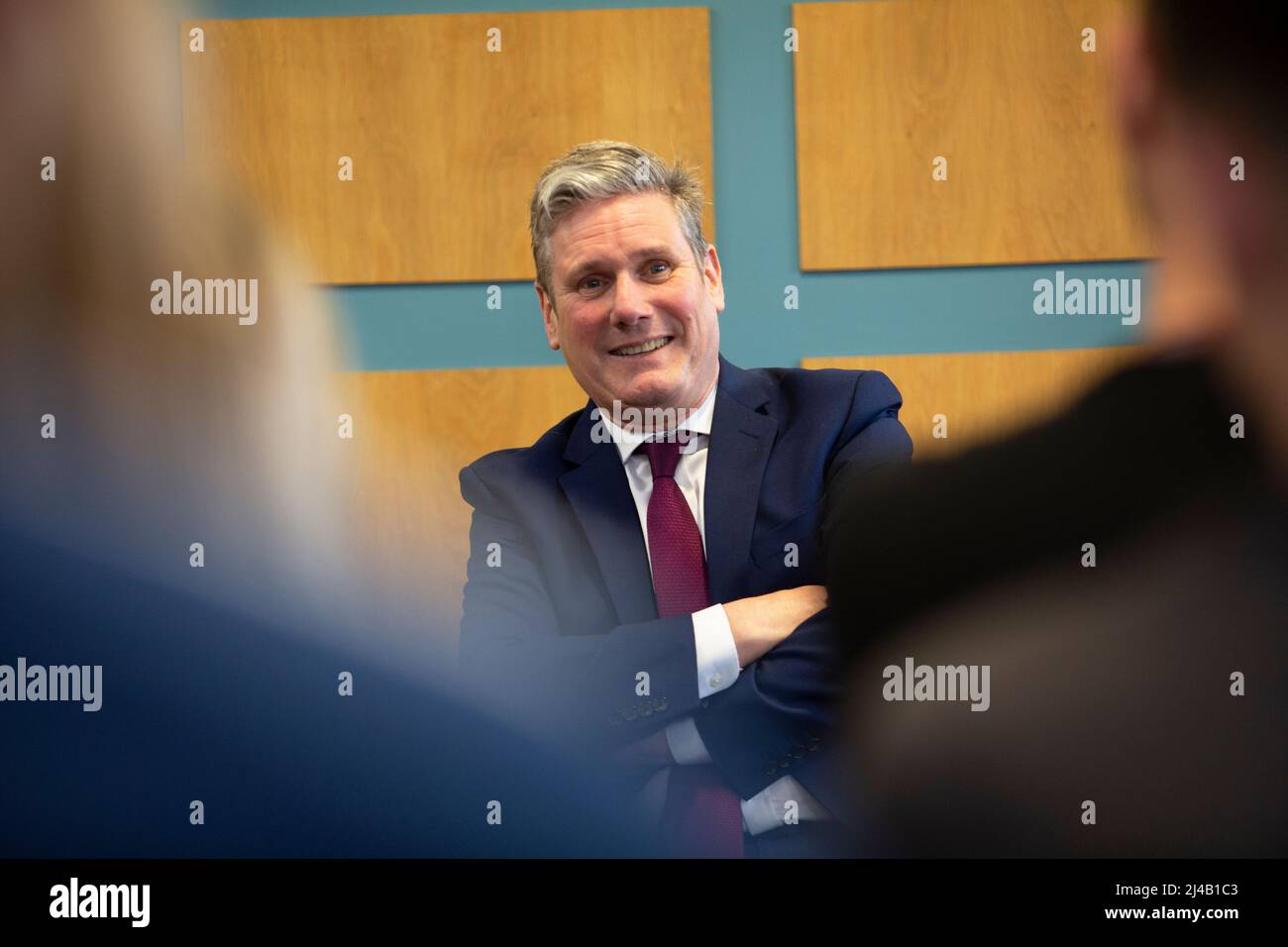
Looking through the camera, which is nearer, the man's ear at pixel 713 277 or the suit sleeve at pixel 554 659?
the suit sleeve at pixel 554 659

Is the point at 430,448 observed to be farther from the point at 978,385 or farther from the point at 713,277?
the point at 978,385

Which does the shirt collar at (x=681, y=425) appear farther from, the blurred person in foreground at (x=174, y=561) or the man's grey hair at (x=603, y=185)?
the blurred person in foreground at (x=174, y=561)

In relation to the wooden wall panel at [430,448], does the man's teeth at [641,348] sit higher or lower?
higher

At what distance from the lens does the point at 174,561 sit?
185 centimetres

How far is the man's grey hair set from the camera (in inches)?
72.6

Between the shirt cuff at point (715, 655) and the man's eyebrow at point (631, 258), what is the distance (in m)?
0.57

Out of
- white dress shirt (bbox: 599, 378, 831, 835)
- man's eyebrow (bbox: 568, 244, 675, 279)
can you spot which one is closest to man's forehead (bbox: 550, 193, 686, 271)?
man's eyebrow (bbox: 568, 244, 675, 279)

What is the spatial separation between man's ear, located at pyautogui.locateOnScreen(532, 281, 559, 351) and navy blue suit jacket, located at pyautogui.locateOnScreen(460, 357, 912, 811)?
132 millimetres

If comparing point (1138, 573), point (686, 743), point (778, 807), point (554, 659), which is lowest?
point (778, 807)

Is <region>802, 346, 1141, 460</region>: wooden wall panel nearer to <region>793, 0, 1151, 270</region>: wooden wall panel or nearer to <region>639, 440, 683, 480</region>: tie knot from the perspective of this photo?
<region>793, 0, 1151, 270</region>: wooden wall panel

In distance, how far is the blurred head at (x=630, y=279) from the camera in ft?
5.96

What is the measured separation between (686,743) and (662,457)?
44 centimetres

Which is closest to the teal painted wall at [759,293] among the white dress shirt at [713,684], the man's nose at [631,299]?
the man's nose at [631,299]

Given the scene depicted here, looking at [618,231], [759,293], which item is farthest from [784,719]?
[618,231]
